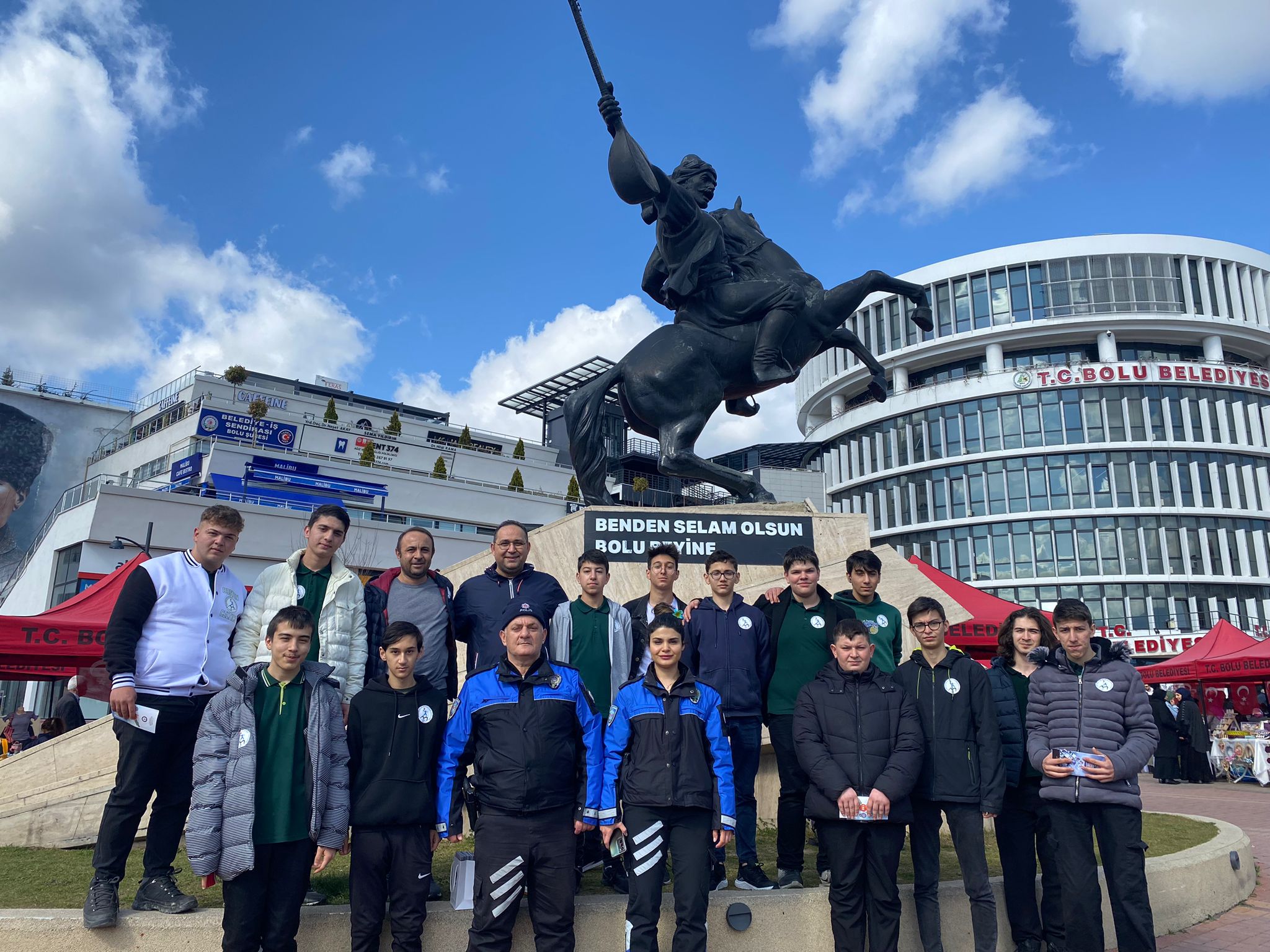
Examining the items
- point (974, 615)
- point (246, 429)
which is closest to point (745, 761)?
point (974, 615)

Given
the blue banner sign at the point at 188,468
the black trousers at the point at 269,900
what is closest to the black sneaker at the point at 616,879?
the black trousers at the point at 269,900

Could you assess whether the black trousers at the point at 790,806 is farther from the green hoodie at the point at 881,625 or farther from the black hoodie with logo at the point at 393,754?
the black hoodie with logo at the point at 393,754

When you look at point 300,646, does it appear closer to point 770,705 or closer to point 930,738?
point 770,705

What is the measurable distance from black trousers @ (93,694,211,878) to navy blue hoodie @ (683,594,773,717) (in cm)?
254

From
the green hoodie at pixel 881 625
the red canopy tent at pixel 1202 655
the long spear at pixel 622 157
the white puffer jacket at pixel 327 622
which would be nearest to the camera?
the white puffer jacket at pixel 327 622

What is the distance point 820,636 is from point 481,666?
1905 mm

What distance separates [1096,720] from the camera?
452 centimetres

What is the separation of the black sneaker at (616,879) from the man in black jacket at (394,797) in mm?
976

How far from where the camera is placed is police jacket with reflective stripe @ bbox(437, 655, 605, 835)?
13.2ft

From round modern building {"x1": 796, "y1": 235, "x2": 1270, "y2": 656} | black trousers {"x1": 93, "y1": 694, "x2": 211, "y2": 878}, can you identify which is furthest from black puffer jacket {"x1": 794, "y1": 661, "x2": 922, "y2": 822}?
round modern building {"x1": 796, "y1": 235, "x2": 1270, "y2": 656}

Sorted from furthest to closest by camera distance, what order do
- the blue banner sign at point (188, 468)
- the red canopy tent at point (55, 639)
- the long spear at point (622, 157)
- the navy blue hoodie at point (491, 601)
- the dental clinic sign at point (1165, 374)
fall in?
1. the dental clinic sign at point (1165, 374)
2. the blue banner sign at point (188, 468)
3. the red canopy tent at point (55, 639)
4. the long spear at point (622, 157)
5. the navy blue hoodie at point (491, 601)

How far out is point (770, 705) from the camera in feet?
16.7

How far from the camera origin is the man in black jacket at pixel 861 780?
4.21 m

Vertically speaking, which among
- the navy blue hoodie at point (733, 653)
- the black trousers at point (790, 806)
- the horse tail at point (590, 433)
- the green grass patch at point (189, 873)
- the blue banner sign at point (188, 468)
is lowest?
the green grass patch at point (189, 873)
